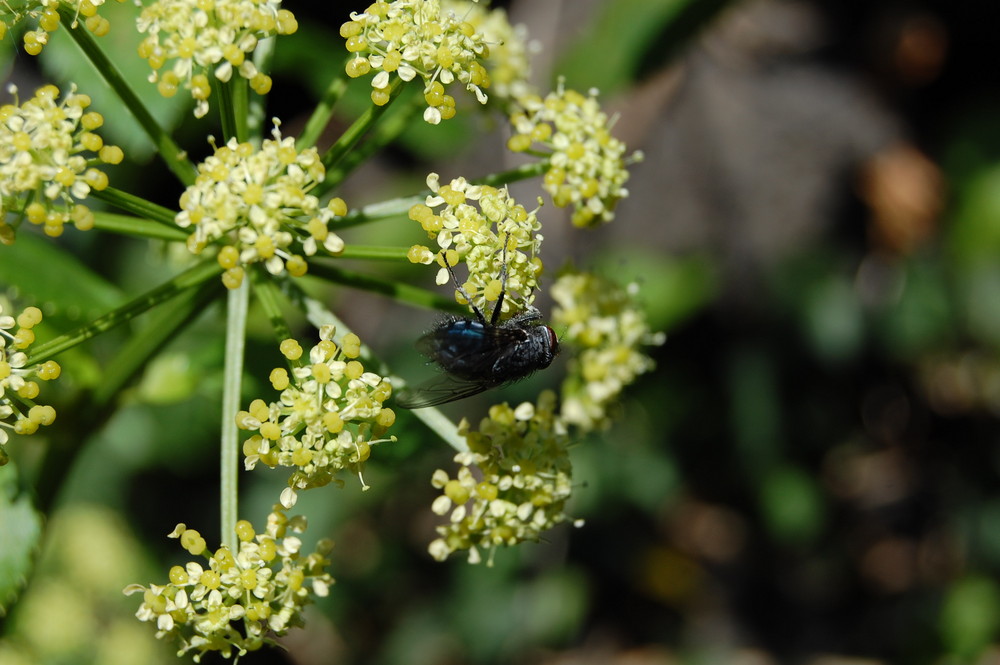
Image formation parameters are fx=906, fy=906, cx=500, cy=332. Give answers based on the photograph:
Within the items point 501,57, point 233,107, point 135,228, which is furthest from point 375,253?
point 501,57

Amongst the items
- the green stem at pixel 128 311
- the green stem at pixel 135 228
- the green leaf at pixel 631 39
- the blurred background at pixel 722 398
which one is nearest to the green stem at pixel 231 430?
the green stem at pixel 128 311

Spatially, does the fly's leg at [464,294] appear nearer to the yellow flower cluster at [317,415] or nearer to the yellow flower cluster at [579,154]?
the yellow flower cluster at [317,415]

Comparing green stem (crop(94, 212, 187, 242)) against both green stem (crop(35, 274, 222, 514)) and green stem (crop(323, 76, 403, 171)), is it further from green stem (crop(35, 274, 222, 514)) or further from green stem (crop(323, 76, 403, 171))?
green stem (crop(323, 76, 403, 171))

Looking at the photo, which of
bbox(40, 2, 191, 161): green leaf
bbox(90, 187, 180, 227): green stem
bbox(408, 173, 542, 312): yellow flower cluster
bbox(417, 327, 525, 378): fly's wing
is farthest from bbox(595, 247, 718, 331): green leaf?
bbox(90, 187, 180, 227): green stem

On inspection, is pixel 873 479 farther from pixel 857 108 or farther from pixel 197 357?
pixel 197 357

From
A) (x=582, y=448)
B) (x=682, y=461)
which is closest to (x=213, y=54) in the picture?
(x=582, y=448)
